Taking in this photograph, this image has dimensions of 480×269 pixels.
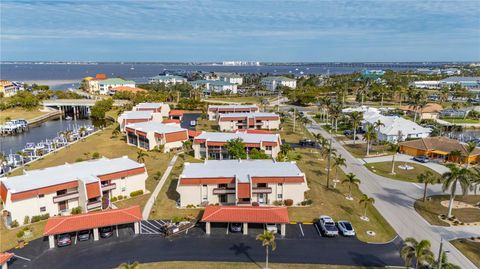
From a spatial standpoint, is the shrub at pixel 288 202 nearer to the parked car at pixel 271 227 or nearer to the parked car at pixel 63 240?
the parked car at pixel 271 227

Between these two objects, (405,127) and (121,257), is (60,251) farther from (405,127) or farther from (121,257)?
(405,127)

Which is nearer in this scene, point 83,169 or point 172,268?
point 172,268

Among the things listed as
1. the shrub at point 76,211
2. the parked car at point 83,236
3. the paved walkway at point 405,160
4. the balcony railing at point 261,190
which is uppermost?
the balcony railing at point 261,190

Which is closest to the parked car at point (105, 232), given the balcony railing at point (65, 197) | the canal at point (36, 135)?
the balcony railing at point (65, 197)

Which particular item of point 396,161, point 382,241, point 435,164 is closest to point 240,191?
point 382,241

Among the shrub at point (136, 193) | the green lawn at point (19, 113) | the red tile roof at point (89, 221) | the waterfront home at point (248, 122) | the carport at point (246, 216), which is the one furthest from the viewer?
the green lawn at point (19, 113)

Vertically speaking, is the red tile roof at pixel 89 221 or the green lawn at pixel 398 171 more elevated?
the red tile roof at pixel 89 221

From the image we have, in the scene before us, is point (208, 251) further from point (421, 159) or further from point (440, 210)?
point (421, 159)

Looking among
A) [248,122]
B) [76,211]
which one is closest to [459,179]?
[76,211]
